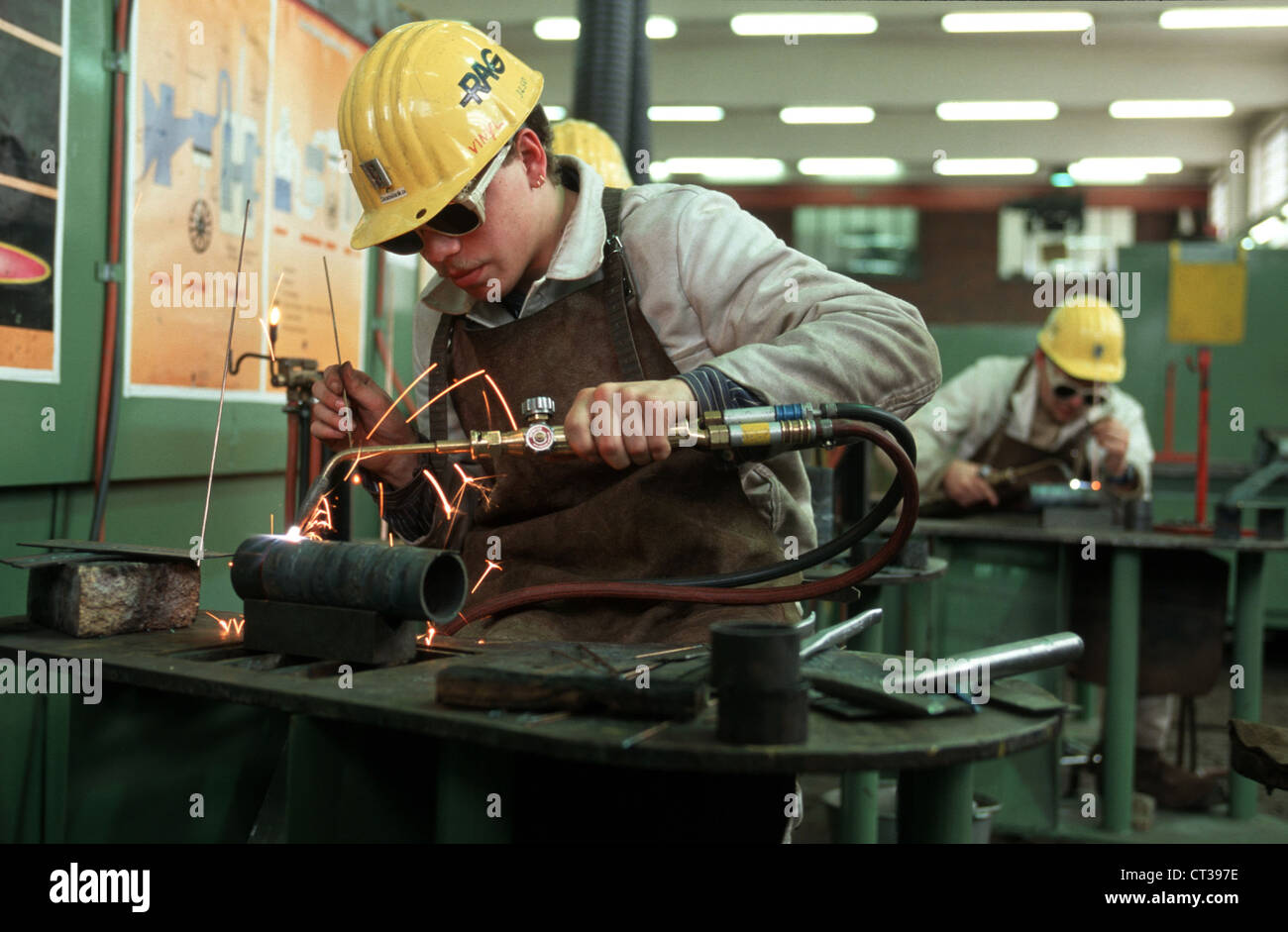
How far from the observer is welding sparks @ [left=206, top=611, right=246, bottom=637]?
1.56 meters

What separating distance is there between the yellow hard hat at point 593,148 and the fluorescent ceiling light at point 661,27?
5.42 m

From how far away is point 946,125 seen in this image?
10984 millimetres

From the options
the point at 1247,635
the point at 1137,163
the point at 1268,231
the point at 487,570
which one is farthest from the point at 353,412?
the point at 1137,163

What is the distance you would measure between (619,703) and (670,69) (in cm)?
923

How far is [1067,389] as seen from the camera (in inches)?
172

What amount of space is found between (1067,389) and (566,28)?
570 cm

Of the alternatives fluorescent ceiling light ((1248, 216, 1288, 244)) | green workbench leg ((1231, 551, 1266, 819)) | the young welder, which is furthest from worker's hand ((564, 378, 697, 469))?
fluorescent ceiling light ((1248, 216, 1288, 244))

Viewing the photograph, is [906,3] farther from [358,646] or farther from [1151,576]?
[358,646]

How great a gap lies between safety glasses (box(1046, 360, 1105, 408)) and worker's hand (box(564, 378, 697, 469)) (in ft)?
11.1

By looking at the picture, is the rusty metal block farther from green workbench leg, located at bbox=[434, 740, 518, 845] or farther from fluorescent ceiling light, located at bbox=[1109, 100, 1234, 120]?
fluorescent ceiling light, located at bbox=[1109, 100, 1234, 120]

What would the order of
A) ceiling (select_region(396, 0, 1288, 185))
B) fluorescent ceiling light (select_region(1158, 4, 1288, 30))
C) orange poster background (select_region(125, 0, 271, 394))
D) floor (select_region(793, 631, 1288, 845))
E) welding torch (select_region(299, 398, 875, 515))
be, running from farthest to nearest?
ceiling (select_region(396, 0, 1288, 185)) < fluorescent ceiling light (select_region(1158, 4, 1288, 30)) < floor (select_region(793, 631, 1288, 845)) < orange poster background (select_region(125, 0, 271, 394)) < welding torch (select_region(299, 398, 875, 515))

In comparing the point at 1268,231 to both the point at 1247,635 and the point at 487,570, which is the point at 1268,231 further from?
the point at 487,570

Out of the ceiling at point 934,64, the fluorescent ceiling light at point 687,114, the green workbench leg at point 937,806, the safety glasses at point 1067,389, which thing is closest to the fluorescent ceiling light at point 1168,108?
the ceiling at point 934,64
